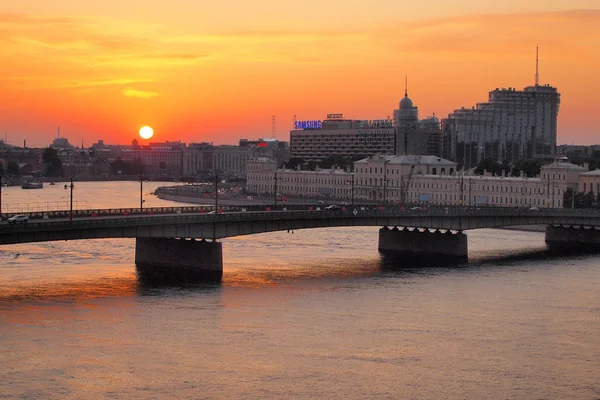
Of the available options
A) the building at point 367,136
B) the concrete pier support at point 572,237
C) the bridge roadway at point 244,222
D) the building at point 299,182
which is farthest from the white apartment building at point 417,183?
the building at point 367,136

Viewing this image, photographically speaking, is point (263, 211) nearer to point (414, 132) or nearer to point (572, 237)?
point (572, 237)

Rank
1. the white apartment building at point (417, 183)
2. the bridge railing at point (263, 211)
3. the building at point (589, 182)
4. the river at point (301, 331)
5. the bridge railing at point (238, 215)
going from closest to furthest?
the river at point (301, 331) → the bridge railing at point (238, 215) → the bridge railing at point (263, 211) → the building at point (589, 182) → the white apartment building at point (417, 183)

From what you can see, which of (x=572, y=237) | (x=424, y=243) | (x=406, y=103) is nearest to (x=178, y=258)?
(x=424, y=243)

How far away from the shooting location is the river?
32188 millimetres

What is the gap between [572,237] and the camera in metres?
76.2

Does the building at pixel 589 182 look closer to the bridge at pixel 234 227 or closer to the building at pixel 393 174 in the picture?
the building at pixel 393 174

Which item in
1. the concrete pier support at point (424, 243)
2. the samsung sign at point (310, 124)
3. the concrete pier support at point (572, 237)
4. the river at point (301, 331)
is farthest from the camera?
the samsung sign at point (310, 124)

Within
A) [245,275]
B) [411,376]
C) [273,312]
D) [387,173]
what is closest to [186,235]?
[245,275]

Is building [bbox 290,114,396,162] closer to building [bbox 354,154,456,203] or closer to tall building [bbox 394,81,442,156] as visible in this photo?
tall building [bbox 394,81,442,156]

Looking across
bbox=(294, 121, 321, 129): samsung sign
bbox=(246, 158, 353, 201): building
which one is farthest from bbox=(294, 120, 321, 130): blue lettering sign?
bbox=(246, 158, 353, 201): building

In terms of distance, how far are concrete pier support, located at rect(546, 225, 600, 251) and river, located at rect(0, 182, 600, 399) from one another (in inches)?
602

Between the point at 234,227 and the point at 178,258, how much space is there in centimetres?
306

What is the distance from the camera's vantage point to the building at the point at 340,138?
168 meters

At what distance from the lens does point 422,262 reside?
62.2 metres
